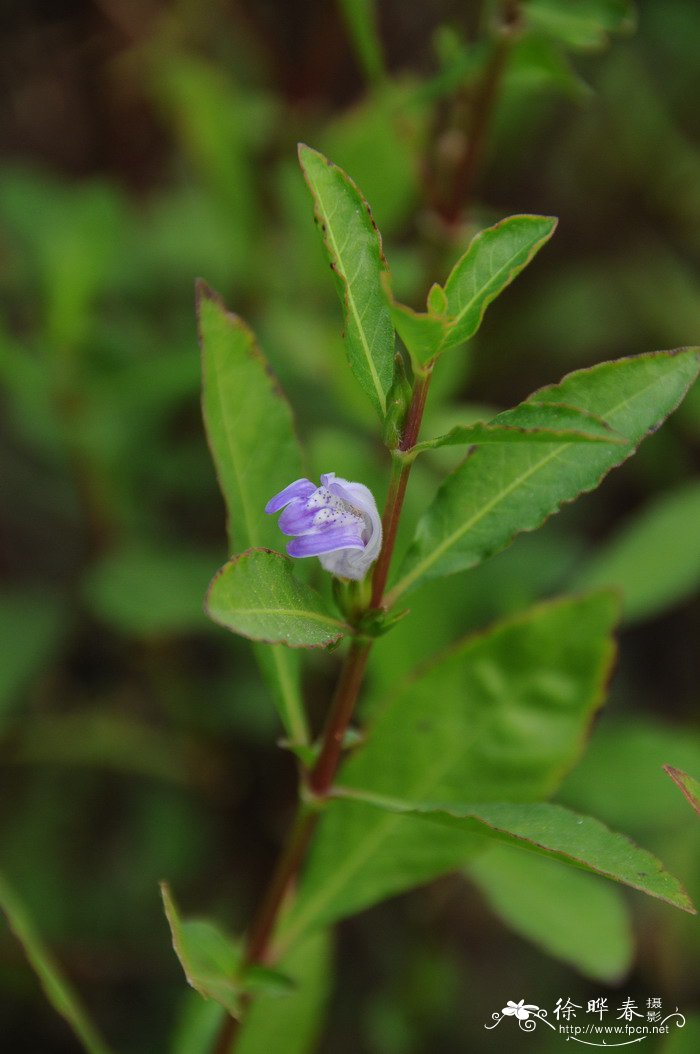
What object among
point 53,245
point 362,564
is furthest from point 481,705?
point 53,245

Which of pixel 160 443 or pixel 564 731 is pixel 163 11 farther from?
pixel 564 731

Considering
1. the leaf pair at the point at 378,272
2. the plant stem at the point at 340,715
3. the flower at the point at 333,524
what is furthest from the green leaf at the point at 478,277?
the plant stem at the point at 340,715

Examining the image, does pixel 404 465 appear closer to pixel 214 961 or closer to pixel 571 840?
pixel 571 840

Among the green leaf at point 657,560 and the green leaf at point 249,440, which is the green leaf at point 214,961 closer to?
the green leaf at point 249,440

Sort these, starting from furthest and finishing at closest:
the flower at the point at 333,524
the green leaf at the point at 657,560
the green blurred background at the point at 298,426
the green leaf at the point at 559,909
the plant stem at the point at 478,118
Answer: the green blurred background at the point at 298,426 → the green leaf at the point at 657,560 → the plant stem at the point at 478,118 → the green leaf at the point at 559,909 → the flower at the point at 333,524

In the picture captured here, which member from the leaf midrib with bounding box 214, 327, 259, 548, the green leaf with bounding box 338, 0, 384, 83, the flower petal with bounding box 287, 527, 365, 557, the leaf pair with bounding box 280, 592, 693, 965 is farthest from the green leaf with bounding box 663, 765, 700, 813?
the green leaf with bounding box 338, 0, 384, 83

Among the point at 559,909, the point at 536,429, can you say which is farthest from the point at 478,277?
the point at 559,909
